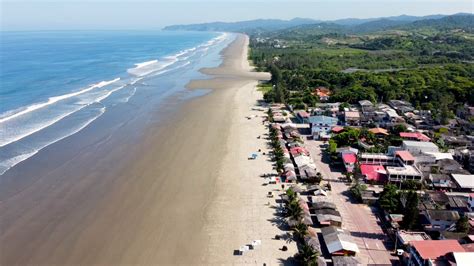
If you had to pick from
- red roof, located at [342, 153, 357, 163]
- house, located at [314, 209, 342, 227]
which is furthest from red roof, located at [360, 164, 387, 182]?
house, located at [314, 209, 342, 227]

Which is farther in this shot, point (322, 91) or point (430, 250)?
point (322, 91)

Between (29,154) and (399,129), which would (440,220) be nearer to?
(399,129)

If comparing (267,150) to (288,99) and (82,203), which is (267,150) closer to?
(82,203)

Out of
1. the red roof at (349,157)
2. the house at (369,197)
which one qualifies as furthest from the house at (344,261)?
the red roof at (349,157)

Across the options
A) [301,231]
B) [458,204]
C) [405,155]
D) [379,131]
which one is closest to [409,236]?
[301,231]

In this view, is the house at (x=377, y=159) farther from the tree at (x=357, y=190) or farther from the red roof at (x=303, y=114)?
the red roof at (x=303, y=114)

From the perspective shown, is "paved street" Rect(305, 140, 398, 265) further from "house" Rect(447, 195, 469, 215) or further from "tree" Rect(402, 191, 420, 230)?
"house" Rect(447, 195, 469, 215)
